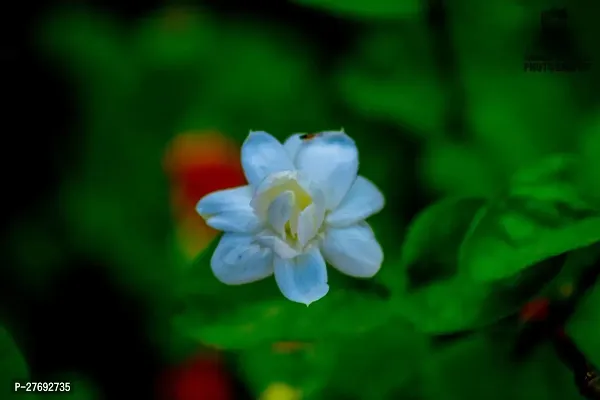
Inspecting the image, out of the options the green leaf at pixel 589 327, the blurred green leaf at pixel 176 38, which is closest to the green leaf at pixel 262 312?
the green leaf at pixel 589 327

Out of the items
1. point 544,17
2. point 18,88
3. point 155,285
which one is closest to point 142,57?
point 18,88

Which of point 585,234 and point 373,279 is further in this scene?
point 373,279

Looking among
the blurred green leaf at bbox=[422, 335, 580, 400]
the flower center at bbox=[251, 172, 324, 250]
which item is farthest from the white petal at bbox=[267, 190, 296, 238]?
the blurred green leaf at bbox=[422, 335, 580, 400]

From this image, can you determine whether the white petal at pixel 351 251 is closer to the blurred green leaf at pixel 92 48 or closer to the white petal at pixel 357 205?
the white petal at pixel 357 205

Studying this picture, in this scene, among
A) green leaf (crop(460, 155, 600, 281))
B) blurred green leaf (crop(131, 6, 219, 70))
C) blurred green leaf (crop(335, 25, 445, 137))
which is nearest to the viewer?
green leaf (crop(460, 155, 600, 281))

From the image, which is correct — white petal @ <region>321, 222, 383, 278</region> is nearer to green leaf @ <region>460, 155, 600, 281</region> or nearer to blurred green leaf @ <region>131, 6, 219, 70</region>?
green leaf @ <region>460, 155, 600, 281</region>

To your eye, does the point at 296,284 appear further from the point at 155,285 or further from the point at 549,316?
the point at 155,285

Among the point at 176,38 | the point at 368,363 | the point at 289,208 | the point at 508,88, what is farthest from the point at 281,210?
the point at 176,38

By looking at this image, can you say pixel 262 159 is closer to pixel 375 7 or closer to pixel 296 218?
pixel 296 218
